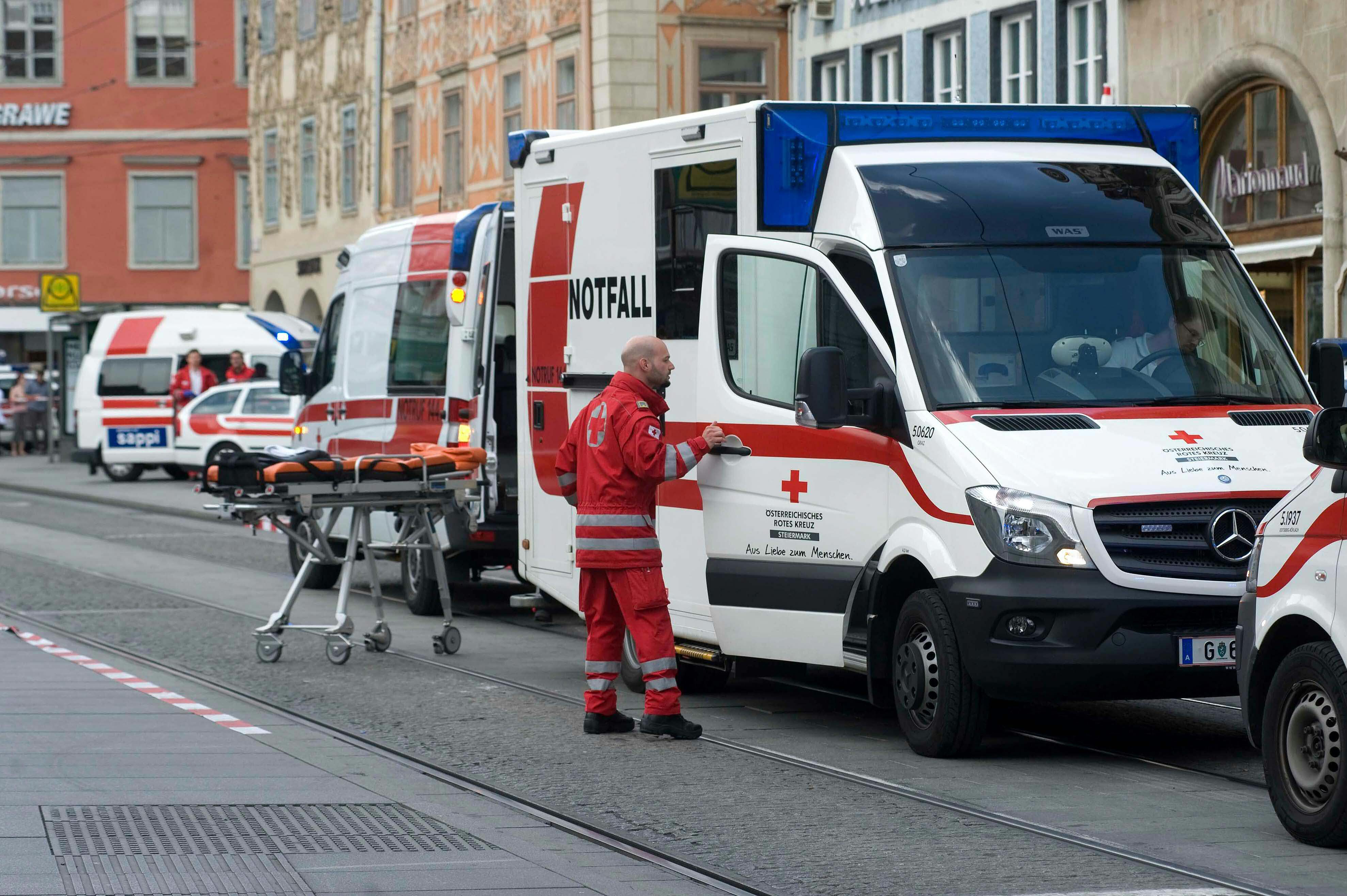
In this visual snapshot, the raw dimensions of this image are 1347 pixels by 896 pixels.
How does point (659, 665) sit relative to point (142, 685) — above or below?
above

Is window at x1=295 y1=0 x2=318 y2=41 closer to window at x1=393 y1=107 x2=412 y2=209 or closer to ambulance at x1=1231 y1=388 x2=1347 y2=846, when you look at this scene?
window at x1=393 y1=107 x2=412 y2=209

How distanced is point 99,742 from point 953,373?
392cm

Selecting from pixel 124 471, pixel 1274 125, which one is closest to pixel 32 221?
pixel 124 471

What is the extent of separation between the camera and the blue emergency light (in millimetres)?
10211

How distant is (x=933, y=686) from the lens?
9.37 meters

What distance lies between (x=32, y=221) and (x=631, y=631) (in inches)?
2201

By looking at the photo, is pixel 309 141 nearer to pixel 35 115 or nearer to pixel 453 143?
pixel 453 143

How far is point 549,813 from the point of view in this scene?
8.15m

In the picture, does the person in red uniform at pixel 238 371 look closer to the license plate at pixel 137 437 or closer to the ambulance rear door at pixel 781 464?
the license plate at pixel 137 437

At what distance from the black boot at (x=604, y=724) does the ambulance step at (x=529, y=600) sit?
9.29 ft

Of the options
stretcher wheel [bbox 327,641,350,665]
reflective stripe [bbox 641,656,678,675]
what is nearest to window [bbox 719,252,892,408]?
reflective stripe [bbox 641,656,678,675]

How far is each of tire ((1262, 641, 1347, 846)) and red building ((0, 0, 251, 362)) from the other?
5626 cm

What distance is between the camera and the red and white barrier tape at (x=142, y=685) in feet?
34.1

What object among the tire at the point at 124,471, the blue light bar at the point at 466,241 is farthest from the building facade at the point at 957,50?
the tire at the point at 124,471
